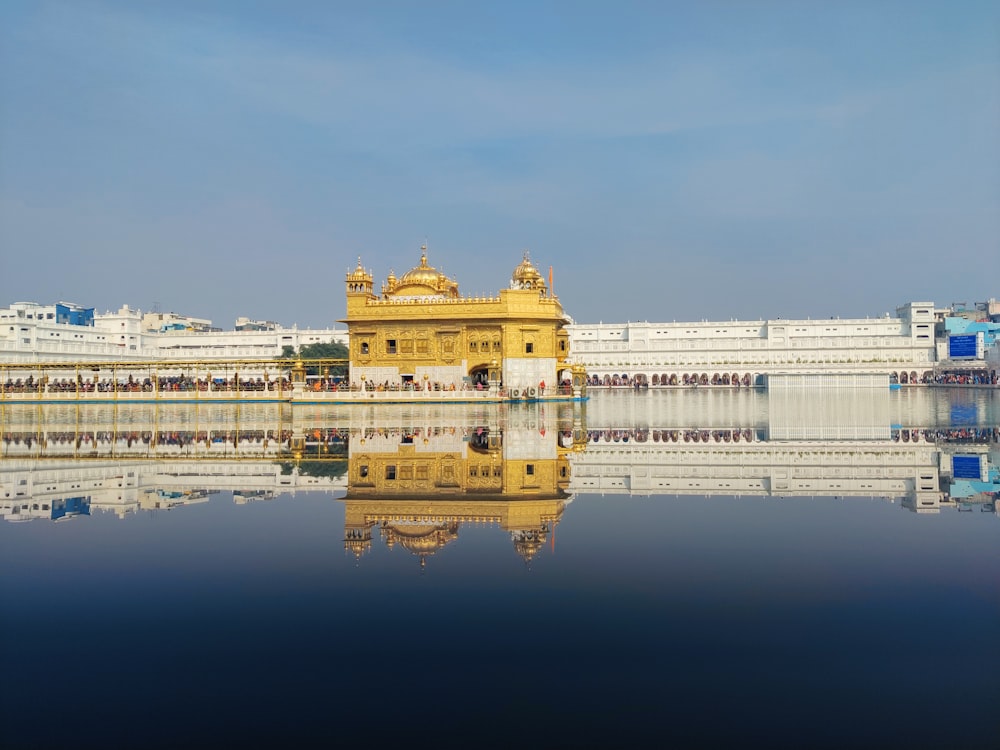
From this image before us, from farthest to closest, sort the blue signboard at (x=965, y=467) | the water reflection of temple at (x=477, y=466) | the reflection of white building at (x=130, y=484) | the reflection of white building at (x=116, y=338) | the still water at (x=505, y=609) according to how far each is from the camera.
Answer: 1. the reflection of white building at (x=116, y=338)
2. the blue signboard at (x=965, y=467)
3. the reflection of white building at (x=130, y=484)
4. the water reflection of temple at (x=477, y=466)
5. the still water at (x=505, y=609)

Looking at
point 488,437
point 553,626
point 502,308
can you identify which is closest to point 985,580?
point 553,626

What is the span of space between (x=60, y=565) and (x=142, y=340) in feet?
358

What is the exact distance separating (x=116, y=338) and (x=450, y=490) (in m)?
98.7

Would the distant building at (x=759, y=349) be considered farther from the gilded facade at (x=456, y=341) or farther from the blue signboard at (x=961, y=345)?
the gilded facade at (x=456, y=341)

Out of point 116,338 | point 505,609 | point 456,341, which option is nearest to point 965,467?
point 505,609

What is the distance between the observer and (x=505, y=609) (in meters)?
5.86

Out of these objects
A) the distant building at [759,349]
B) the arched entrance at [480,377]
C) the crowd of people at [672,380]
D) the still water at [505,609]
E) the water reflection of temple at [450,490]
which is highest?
the distant building at [759,349]

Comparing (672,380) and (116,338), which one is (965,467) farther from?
(116,338)

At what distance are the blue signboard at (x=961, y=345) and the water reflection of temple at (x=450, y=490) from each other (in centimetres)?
9965

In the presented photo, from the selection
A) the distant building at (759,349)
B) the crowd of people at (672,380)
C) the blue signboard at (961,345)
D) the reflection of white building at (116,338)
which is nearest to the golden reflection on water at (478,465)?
the reflection of white building at (116,338)

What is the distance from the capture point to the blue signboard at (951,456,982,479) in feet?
43.4

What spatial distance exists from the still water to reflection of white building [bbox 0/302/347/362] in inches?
2980

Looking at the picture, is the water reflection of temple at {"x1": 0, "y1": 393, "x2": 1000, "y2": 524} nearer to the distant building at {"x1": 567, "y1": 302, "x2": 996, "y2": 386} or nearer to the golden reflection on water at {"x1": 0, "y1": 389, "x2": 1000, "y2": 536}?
the golden reflection on water at {"x1": 0, "y1": 389, "x2": 1000, "y2": 536}

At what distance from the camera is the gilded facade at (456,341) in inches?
1806
